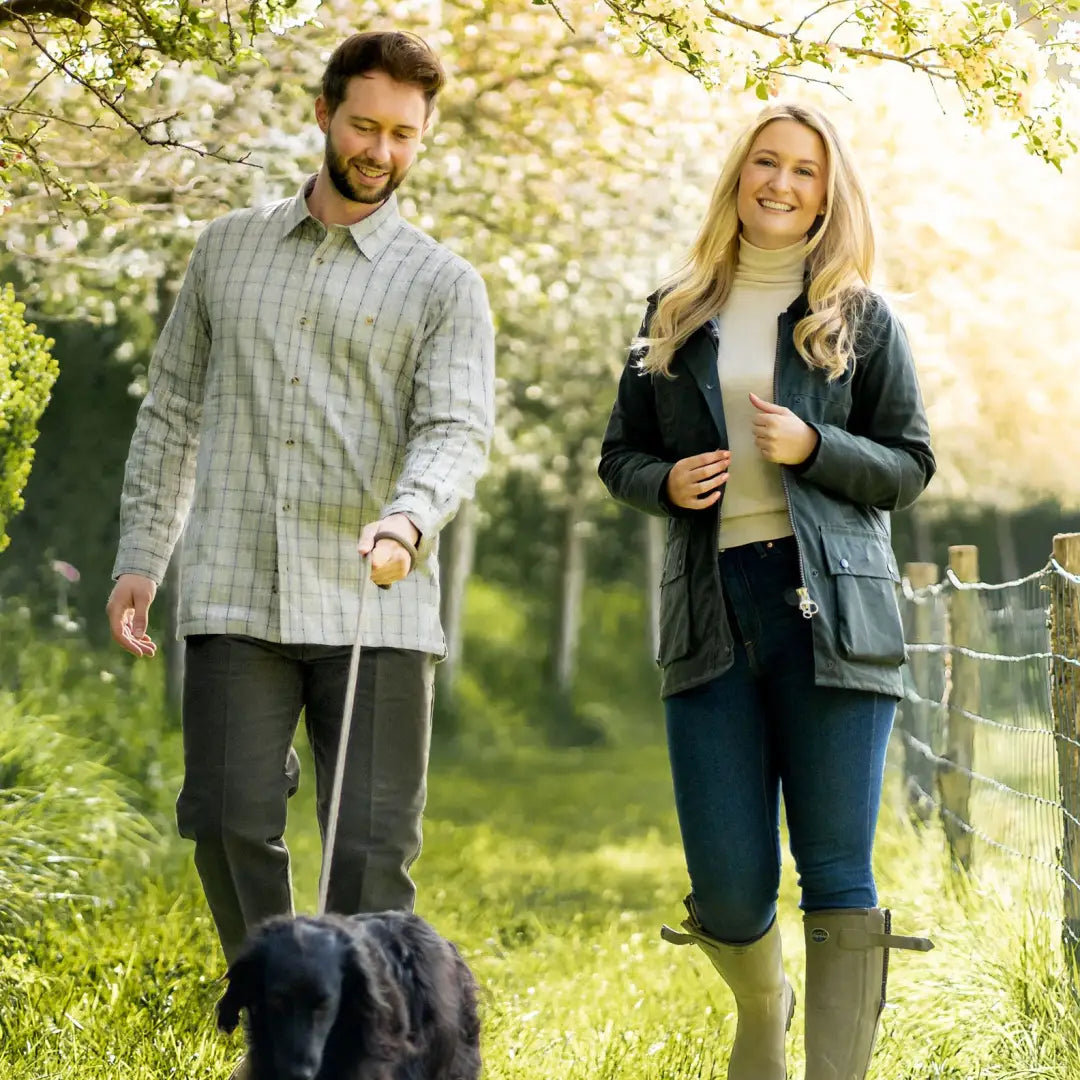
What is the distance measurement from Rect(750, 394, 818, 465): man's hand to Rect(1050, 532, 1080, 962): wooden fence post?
1.08 metres

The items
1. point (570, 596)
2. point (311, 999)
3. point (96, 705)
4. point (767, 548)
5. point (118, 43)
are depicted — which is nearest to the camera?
point (311, 999)

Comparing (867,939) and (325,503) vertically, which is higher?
(325,503)

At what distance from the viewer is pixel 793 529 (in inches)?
99.6

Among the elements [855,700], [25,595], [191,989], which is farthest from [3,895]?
[855,700]

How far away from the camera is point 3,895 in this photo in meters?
4.23

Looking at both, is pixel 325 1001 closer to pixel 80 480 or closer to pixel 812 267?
pixel 812 267

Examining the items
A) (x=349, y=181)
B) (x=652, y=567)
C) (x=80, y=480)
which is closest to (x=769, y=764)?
(x=349, y=181)

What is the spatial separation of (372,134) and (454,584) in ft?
15.4

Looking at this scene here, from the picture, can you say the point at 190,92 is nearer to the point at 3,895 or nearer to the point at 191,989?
the point at 3,895

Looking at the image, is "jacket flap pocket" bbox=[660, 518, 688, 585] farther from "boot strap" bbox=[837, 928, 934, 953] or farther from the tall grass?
the tall grass

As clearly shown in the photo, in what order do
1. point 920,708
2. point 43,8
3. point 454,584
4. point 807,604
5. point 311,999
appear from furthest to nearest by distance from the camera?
point 454,584 < point 920,708 < point 43,8 < point 807,604 < point 311,999

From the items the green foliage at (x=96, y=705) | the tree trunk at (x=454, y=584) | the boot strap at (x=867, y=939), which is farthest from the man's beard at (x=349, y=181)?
the tree trunk at (x=454, y=584)

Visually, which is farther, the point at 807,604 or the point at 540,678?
the point at 540,678

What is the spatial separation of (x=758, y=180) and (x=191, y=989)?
2.35 meters
